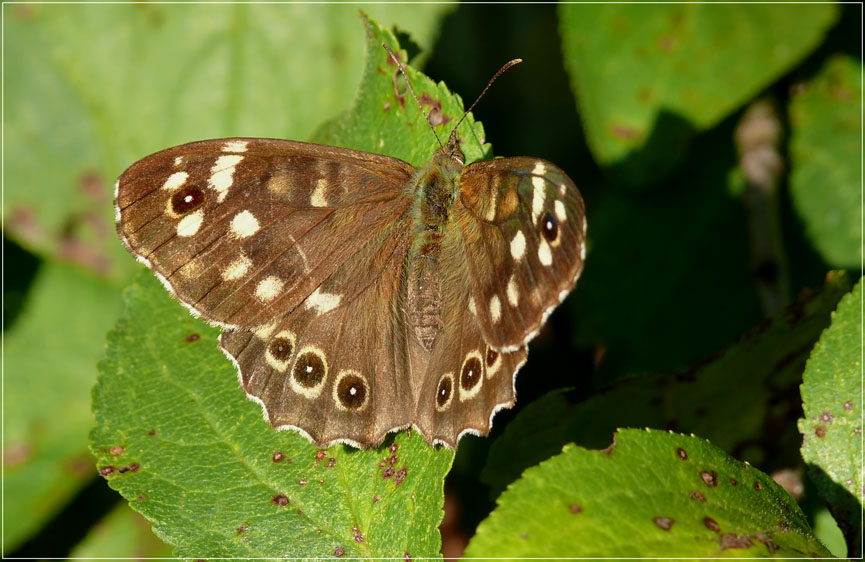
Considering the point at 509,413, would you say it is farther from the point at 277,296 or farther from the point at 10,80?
the point at 10,80

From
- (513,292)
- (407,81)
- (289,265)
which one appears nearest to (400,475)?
(513,292)

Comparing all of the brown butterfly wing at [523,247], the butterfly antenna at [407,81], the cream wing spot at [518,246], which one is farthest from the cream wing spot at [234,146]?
the cream wing spot at [518,246]

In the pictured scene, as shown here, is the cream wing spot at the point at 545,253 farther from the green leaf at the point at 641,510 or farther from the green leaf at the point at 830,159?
the green leaf at the point at 830,159

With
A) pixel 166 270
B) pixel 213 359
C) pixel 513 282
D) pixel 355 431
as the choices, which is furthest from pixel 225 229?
pixel 513 282

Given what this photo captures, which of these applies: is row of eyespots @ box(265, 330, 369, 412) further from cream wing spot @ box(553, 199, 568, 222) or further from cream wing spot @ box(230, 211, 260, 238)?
cream wing spot @ box(553, 199, 568, 222)

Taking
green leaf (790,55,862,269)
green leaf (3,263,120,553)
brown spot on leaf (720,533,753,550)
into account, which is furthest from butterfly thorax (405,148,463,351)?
green leaf (3,263,120,553)

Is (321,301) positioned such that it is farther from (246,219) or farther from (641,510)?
(641,510)
